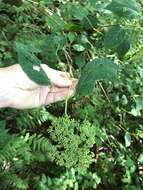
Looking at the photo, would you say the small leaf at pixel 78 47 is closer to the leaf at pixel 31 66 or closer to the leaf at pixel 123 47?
the leaf at pixel 123 47

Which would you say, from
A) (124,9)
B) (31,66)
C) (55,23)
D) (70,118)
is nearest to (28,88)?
(31,66)

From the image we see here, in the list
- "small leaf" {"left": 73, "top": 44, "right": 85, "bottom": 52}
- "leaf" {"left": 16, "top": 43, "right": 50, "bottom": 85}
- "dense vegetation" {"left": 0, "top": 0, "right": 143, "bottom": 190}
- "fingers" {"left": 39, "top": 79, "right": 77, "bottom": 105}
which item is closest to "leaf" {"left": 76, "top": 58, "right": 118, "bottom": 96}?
"leaf" {"left": 16, "top": 43, "right": 50, "bottom": 85}

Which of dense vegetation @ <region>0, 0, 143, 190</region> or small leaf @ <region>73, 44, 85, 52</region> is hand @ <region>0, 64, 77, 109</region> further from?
dense vegetation @ <region>0, 0, 143, 190</region>

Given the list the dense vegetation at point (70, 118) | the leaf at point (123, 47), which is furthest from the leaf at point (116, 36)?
the dense vegetation at point (70, 118)

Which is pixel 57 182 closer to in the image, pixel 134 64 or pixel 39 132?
pixel 39 132

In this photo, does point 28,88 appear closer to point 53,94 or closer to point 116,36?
point 53,94

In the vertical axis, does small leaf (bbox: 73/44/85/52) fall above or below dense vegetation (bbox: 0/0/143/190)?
above

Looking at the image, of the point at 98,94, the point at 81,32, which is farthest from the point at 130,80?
the point at 81,32
